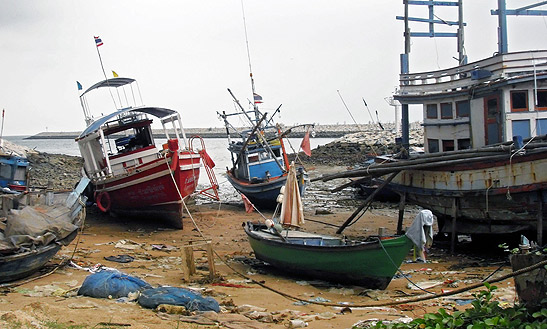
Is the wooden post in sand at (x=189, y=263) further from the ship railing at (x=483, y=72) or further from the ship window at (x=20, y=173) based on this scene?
the ship window at (x=20, y=173)

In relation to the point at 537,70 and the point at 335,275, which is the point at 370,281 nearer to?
the point at 335,275

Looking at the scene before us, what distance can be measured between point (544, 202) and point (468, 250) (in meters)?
Answer: 2.87

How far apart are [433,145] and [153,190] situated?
8773 mm

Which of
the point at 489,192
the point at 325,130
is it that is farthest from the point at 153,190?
the point at 325,130

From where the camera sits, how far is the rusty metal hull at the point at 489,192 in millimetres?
12391

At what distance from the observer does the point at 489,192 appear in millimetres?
13117

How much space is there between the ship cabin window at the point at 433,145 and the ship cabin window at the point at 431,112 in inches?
26.9

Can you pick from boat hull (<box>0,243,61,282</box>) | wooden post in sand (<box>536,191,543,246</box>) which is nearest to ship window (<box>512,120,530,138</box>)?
wooden post in sand (<box>536,191,543,246</box>)

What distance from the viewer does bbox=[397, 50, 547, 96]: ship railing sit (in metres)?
13.9

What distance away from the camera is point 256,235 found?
42.9 feet

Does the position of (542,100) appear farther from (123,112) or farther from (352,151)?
(352,151)

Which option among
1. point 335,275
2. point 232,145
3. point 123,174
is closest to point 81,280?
point 335,275

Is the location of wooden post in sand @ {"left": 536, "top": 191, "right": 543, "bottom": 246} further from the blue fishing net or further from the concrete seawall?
the concrete seawall

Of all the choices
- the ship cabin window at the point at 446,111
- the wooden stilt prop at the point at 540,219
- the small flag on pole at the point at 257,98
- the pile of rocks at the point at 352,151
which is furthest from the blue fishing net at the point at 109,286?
the pile of rocks at the point at 352,151
